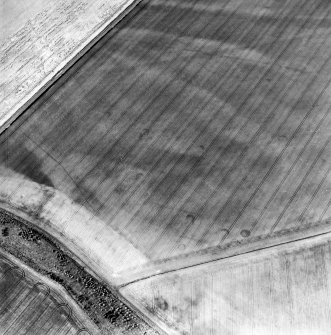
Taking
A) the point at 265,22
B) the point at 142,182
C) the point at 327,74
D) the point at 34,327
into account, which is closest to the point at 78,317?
the point at 34,327

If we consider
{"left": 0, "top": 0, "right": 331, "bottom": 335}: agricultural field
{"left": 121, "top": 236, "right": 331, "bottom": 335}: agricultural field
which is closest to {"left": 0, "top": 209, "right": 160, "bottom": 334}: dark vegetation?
{"left": 0, "top": 0, "right": 331, "bottom": 335}: agricultural field

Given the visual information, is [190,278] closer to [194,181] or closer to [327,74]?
[194,181]

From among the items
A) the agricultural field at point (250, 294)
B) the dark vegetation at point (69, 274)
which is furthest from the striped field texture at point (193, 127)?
the dark vegetation at point (69, 274)

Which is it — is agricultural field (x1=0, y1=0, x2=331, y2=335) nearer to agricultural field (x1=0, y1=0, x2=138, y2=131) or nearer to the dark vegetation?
the dark vegetation

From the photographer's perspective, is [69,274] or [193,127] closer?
[69,274]

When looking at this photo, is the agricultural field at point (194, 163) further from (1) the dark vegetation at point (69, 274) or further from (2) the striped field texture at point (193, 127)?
(1) the dark vegetation at point (69, 274)

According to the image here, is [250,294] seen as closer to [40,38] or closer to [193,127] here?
[193,127]

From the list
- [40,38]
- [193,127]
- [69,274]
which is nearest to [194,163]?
[193,127]

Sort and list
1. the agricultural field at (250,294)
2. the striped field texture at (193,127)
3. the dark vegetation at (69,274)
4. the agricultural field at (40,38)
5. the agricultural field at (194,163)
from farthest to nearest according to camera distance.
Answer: the agricultural field at (40,38) → the striped field texture at (193,127) → the agricultural field at (194,163) → the dark vegetation at (69,274) → the agricultural field at (250,294)
